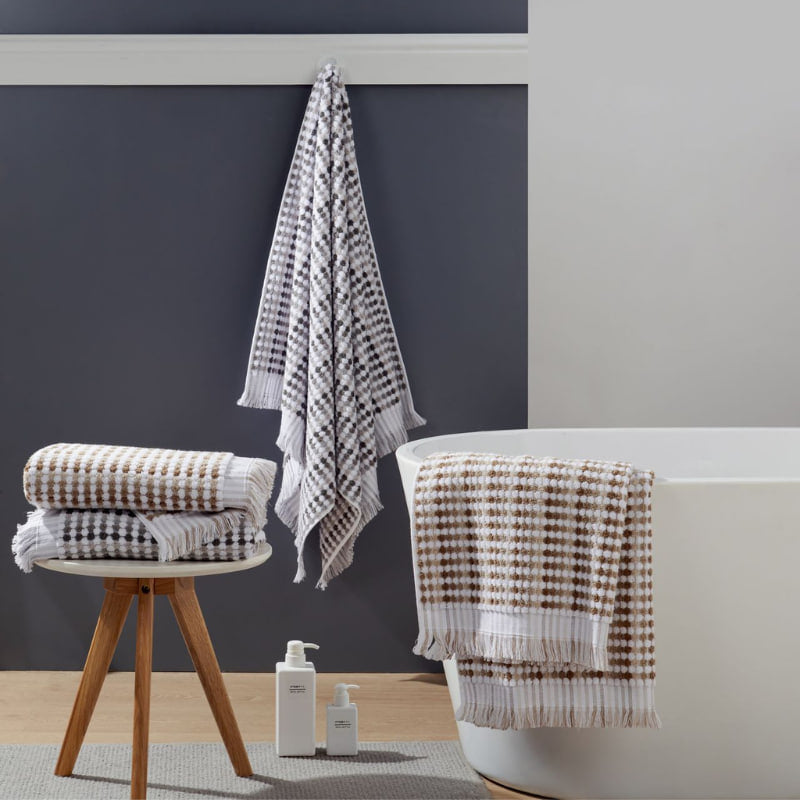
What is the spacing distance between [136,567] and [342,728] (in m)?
0.59

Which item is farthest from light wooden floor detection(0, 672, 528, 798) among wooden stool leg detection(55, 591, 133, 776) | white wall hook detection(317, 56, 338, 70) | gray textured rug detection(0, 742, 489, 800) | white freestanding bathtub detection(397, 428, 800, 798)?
white wall hook detection(317, 56, 338, 70)

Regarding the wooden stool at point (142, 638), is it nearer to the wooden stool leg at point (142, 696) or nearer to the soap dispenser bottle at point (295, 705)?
the wooden stool leg at point (142, 696)

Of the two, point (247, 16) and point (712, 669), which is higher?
point (247, 16)

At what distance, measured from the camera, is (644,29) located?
7.86ft

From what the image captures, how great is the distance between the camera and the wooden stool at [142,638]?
1.48 m

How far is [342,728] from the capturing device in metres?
1.81

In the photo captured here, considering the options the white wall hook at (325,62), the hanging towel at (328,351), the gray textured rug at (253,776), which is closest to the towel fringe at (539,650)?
the gray textured rug at (253,776)

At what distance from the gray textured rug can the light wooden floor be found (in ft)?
0.21

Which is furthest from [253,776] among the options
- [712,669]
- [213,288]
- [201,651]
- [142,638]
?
[213,288]

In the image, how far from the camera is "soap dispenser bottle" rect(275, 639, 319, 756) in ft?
5.89

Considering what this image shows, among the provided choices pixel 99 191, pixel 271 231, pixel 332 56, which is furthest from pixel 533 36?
pixel 99 191

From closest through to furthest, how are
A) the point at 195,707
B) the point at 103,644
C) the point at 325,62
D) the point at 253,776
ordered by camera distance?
1. the point at 103,644
2. the point at 253,776
3. the point at 195,707
4. the point at 325,62

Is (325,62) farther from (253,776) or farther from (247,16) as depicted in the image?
(253,776)

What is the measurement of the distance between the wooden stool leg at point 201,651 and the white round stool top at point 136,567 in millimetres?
95
